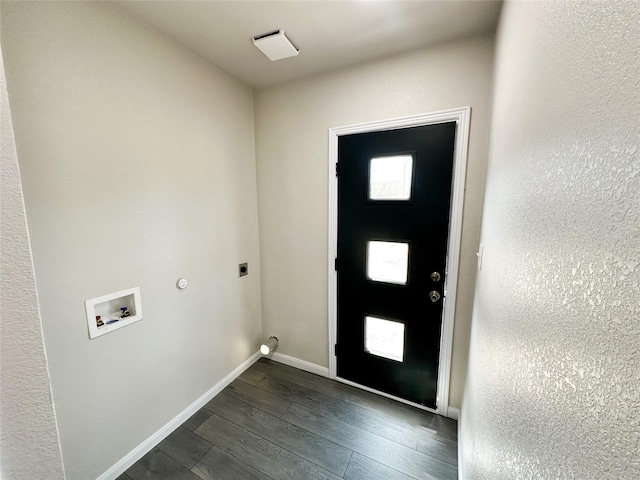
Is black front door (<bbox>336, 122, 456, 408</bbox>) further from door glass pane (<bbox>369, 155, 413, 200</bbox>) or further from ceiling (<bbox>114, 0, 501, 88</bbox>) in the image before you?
ceiling (<bbox>114, 0, 501, 88</bbox>)

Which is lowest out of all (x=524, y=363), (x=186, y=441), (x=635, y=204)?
(x=186, y=441)

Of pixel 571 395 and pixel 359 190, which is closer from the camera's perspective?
pixel 571 395

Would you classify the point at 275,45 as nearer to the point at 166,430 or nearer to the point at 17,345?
the point at 17,345

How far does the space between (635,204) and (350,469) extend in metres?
1.86

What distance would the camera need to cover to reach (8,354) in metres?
0.54

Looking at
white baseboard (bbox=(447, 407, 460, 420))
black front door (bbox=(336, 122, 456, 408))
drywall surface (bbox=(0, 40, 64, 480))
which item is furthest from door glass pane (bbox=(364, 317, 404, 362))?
drywall surface (bbox=(0, 40, 64, 480))

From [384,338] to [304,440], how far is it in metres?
0.90

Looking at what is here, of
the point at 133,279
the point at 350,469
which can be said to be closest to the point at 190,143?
the point at 133,279

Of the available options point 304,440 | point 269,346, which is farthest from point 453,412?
point 269,346

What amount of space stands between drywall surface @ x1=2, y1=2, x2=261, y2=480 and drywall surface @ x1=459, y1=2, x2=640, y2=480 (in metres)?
1.77

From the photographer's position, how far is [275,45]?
5.14ft

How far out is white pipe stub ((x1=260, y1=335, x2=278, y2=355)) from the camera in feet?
7.72

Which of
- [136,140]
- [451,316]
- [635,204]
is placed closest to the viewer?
[635,204]

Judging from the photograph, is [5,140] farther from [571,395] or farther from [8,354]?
[571,395]
